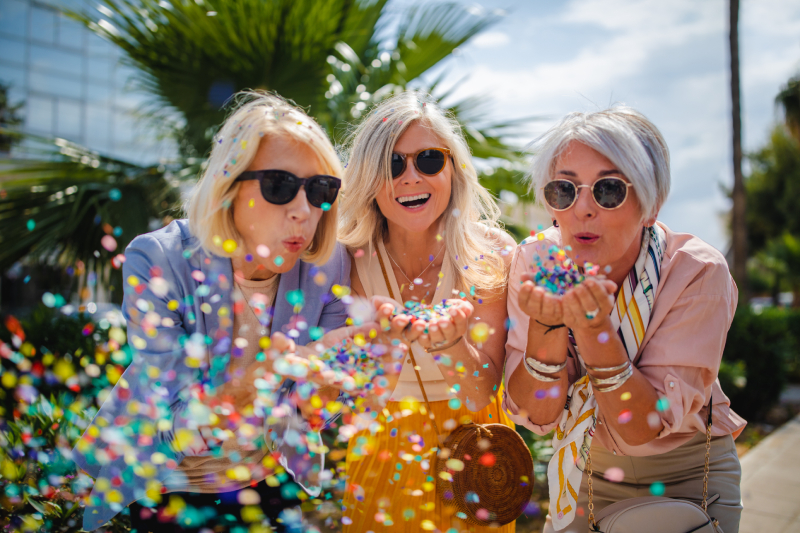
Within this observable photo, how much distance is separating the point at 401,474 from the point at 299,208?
3.38 feet

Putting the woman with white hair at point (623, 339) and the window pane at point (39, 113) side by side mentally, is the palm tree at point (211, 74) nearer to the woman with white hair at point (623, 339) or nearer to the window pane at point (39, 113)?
the woman with white hair at point (623, 339)

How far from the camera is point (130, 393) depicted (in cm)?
144

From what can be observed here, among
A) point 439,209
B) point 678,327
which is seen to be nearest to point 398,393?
point 439,209

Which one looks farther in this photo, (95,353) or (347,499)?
(95,353)

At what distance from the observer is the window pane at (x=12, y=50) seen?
16578 millimetres

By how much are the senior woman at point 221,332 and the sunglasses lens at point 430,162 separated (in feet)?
1.39

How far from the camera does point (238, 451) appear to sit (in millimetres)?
1584

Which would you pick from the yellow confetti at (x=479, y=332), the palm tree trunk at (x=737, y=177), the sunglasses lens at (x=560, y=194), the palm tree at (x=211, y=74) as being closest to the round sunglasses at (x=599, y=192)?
the sunglasses lens at (x=560, y=194)

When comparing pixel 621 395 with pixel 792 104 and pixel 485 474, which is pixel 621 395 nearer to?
pixel 485 474

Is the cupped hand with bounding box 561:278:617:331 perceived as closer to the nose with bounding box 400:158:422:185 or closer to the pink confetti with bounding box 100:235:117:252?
the nose with bounding box 400:158:422:185

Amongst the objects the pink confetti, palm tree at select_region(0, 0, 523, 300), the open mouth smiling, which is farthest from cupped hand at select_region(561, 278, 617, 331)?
the pink confetti

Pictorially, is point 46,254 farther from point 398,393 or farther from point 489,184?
point 489,184

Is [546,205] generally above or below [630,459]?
above

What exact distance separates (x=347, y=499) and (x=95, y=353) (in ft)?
8.28
